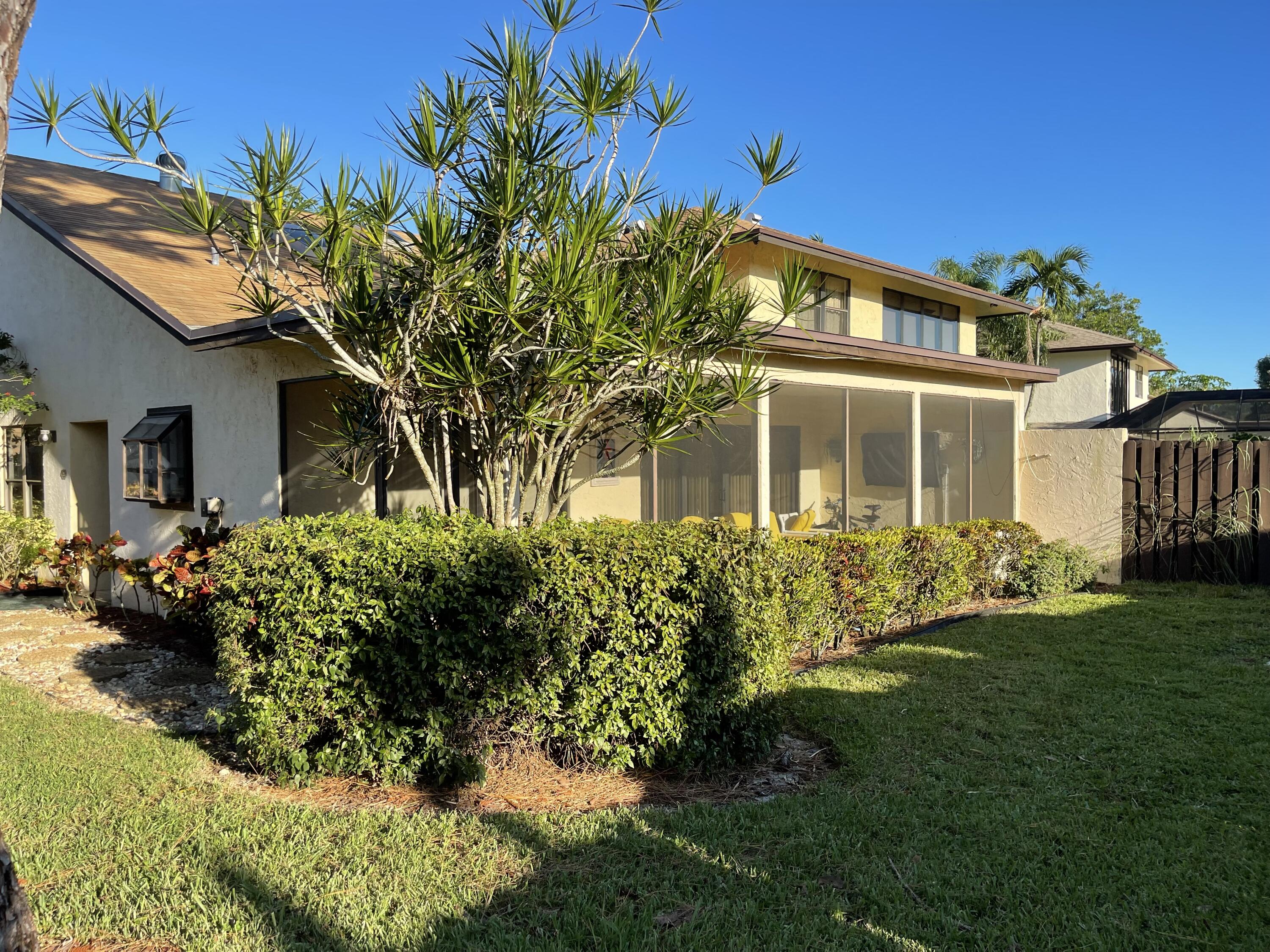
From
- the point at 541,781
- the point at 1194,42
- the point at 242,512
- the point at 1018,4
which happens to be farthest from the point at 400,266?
the point at 1194,42

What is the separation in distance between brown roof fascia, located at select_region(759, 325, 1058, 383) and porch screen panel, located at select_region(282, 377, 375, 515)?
517 cm

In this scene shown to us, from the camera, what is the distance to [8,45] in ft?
7.89

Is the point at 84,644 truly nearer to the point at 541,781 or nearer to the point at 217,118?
the point at 217,118

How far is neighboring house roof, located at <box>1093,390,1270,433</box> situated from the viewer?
1820 cm

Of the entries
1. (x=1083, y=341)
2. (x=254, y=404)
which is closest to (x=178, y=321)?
(x=254, y=404)

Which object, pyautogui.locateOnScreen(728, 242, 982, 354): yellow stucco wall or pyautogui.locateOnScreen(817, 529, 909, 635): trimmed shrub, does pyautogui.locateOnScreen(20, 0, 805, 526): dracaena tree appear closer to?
pyautogui.locateOnScreen(817, 529, 909, 635): trimmed shrub

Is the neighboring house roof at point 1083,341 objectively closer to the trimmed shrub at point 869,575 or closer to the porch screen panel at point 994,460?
the porch screen panel at point 994,460

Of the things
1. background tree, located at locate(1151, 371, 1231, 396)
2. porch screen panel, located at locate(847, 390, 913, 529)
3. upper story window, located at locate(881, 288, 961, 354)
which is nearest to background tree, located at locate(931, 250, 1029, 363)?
upper story window, located at locate(881, 288, 961, 354)

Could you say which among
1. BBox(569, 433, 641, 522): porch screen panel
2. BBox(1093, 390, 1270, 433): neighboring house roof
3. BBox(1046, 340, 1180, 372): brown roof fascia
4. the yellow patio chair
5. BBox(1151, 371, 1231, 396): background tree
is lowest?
the yellow patio chair

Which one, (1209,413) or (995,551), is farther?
(1209,413)

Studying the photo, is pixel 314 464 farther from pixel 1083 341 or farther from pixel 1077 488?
pixel 1083 341

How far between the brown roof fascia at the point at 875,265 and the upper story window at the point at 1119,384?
43.5 feet

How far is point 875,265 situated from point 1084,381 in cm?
1852

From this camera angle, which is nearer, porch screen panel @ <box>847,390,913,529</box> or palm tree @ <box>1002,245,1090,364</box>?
porch screen panel @ <box>847,390,913,529</box>
